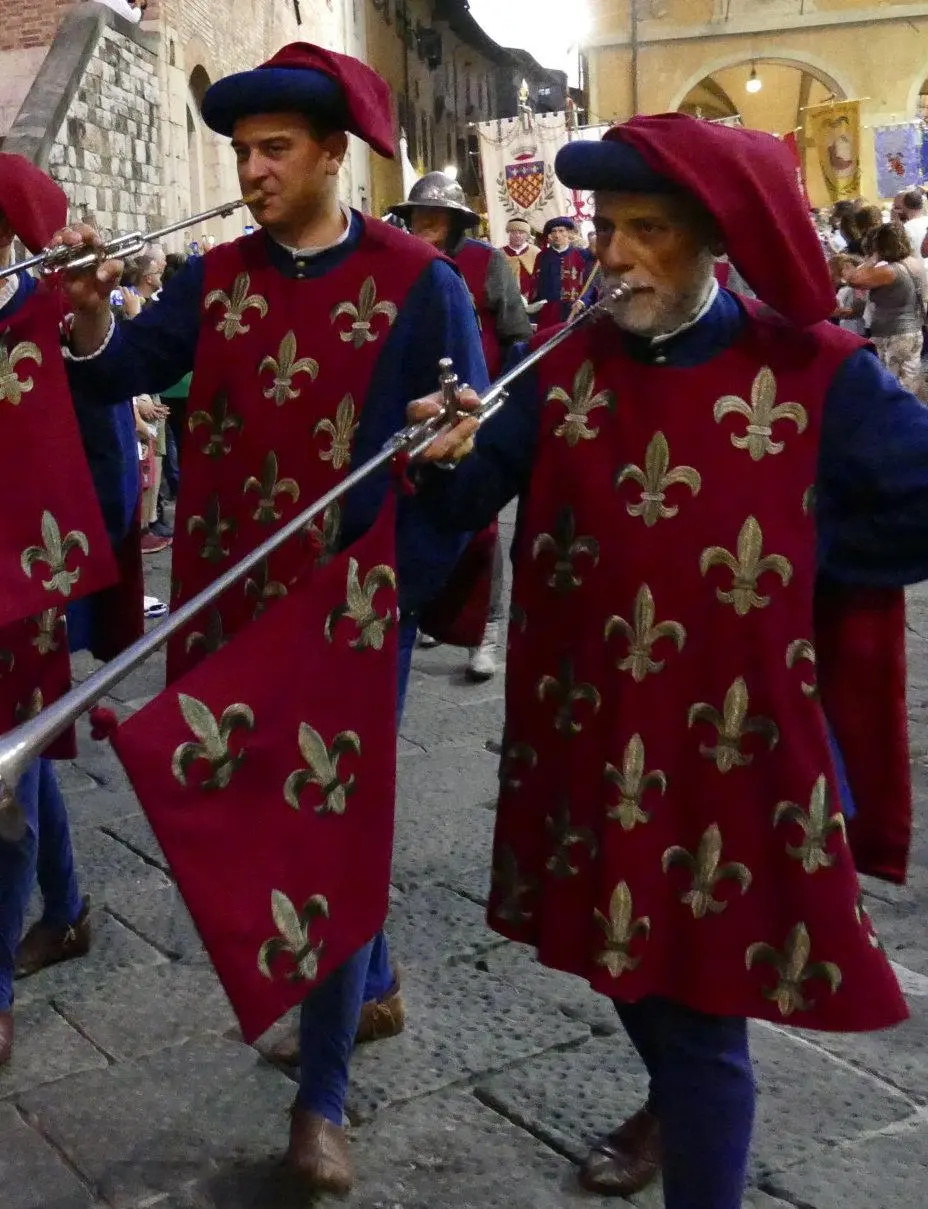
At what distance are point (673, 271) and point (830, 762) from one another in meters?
0.74

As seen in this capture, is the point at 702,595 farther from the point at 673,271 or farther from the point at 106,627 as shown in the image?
the point at 106,627

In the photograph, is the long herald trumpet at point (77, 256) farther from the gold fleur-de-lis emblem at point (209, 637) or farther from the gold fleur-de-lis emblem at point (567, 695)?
the gold fleur-de-lis emblem at point (567, 695)

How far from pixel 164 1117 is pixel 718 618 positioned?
1.56 meters

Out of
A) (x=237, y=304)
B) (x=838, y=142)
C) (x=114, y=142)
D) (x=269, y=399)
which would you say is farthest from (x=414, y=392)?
(x=838, y=142)

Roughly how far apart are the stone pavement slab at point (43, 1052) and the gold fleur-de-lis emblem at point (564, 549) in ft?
5.23

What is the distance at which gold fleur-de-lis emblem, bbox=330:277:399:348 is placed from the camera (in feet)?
8.73

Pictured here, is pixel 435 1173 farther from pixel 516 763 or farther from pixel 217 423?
pixel 217 423

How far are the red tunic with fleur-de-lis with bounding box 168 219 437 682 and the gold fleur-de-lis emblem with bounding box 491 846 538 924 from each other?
0.64 meters

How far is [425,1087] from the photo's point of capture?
3002 millimetres

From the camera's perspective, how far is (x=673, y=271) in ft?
7.07

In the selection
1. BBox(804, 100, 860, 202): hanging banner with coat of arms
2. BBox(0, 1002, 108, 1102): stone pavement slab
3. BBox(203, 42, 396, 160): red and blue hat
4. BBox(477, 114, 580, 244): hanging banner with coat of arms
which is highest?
BBox(804, 100, 860, 202): hanging banner with coat of arms

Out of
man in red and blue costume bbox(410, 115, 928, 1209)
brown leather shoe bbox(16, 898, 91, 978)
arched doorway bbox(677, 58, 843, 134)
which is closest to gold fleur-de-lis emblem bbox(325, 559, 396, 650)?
man in red and blue costume bbox(410, 115, 928, 1209)

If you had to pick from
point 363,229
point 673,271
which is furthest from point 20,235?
point 673,271

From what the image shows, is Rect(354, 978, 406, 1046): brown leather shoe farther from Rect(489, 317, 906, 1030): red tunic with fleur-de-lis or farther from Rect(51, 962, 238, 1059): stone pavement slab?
Rect(489, 317, 906, 1030): red tunic with fleur-de-lis
